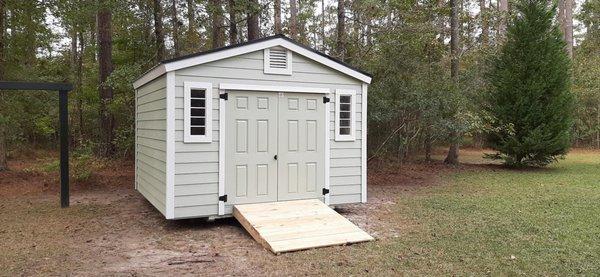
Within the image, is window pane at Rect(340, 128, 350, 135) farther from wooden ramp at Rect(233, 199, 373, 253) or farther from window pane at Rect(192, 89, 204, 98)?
window pane at Rect(192, 89, 204, 98)

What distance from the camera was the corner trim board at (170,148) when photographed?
5781 mm

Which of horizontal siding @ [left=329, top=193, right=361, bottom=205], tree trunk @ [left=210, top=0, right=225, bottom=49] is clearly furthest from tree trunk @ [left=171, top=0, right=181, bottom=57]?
horizontal siding @ [left=329, top=193, right=361, bottom=205]

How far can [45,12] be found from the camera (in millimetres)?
10234

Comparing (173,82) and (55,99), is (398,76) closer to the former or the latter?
(173,82)

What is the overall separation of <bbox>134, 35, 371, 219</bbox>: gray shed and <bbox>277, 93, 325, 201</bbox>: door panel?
15 millimetres

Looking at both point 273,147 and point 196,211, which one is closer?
point 196,211

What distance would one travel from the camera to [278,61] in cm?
650

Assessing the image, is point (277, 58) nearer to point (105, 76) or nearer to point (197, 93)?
point (197, 93)

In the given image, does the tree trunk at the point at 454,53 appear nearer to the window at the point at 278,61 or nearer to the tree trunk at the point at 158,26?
the window at the point at 278,61

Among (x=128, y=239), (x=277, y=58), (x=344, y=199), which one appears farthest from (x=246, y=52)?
(x=128, y=239)

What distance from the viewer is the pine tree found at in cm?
1320

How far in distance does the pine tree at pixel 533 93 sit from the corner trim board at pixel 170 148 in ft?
34.8

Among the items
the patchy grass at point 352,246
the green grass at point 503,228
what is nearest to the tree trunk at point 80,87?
→ the patchy grass at point 352,246

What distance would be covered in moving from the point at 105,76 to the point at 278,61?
711cm
